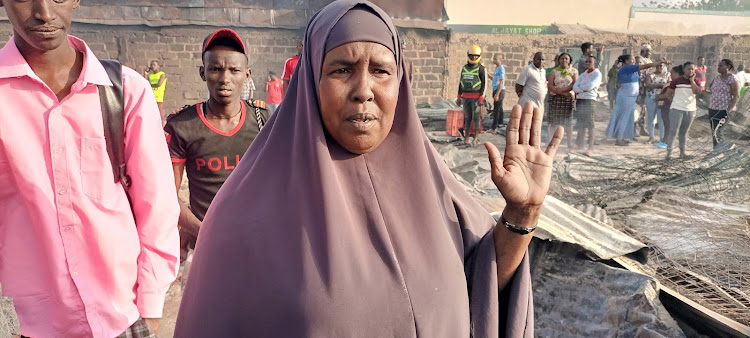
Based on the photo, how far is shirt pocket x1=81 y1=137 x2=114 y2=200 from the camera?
1668 millimetres

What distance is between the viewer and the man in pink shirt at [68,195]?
161cm

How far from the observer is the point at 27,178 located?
1.59 meters

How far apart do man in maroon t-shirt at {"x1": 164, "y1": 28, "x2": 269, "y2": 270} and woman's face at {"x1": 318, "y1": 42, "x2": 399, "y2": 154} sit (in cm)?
152

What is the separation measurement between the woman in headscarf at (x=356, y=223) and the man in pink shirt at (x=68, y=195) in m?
0.36

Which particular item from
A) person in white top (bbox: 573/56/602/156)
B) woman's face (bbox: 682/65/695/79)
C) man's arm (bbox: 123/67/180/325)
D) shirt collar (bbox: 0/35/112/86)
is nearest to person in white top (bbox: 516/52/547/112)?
person in white top (bbox: 573/56/602/156)

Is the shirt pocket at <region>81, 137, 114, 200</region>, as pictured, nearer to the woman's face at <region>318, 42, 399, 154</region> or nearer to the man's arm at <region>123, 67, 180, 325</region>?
the man's arm at <region>123, 67, 180, 325</region>

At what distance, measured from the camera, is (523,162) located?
5.18 ft

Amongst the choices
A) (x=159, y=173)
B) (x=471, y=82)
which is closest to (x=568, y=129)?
(x=471, y=82)

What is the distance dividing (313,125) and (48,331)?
1049 millimetres

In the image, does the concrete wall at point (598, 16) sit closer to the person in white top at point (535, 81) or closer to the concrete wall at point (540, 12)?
the concrete wall at point (540, 12)

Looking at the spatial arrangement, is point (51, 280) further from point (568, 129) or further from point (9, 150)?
point (568, 129)

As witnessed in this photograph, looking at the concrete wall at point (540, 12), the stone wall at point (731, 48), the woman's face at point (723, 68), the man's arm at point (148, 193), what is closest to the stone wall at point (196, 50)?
the woman's face at point (723, 68)

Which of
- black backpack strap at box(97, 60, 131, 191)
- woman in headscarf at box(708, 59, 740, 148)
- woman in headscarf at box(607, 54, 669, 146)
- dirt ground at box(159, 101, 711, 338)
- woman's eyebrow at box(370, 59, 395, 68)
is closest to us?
woman's eyebrow at box(370, 59, 395, 68)

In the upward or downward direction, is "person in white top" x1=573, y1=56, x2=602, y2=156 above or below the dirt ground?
above
